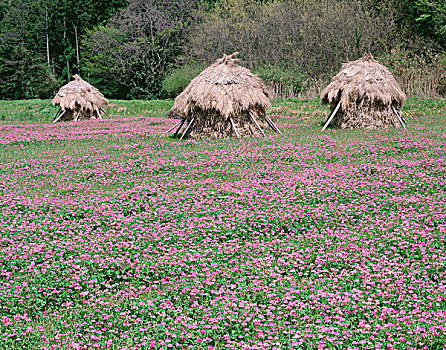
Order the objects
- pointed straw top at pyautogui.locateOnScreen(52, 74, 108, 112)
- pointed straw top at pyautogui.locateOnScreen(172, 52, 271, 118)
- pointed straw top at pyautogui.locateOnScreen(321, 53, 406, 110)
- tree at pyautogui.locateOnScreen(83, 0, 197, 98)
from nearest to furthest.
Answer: pointed straw top at pyautogui.locateOnScreen(172, 52, 271, 118)
pointed straw top at pyautogui.locateOnScreen(321, 53, 406, 110)
pointed straw top at pyautogui.locateOnScreen(52, 74, 108, 112)
tree at pyautogui.locateOnScreen(83, 0, 197, 98)

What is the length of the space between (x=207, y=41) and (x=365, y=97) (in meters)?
28.9

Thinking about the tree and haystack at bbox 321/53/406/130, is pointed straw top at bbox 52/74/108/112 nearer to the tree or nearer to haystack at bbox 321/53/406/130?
haystack at bbox 321/53/406/130

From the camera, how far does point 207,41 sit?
47.6m

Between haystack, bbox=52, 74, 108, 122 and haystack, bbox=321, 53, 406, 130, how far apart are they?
1677cm

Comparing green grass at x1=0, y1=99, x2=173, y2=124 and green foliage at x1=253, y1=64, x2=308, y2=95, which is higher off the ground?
green foliage at x1=253, y1=64, x2=308, y2=95

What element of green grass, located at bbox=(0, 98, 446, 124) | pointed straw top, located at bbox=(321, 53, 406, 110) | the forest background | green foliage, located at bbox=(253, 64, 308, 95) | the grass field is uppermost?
the forest background

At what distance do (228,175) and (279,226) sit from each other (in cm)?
428

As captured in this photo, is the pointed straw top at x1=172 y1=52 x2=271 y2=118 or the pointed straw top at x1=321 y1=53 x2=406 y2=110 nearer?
the pointed straw top at x1=172 y1=52 x2=271 y2=118

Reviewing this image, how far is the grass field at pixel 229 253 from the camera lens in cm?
501

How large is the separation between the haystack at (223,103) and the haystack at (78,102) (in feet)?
43.1

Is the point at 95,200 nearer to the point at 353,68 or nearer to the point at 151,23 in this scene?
the point at 353,68

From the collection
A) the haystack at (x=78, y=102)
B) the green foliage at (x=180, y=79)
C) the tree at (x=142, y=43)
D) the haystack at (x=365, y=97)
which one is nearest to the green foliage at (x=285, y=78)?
the green foliage at (x=180, y=79)

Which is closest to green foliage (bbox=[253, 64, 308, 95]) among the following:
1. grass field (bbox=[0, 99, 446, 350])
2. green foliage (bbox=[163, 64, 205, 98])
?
green foliage (bbox=[163, 64, 205, 98])

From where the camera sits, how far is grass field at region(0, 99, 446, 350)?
501cm
